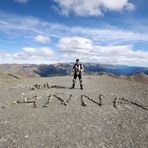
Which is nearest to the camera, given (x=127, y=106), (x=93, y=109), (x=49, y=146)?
(x=49, y=146)

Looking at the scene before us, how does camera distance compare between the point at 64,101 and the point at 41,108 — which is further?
the point at 64,101

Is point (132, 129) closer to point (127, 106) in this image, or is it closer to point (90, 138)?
point (90, 138)

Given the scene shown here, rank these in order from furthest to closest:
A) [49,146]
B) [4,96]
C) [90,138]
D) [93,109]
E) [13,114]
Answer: [4,96] < [93,109] < [13,114] < [90,138] < [49,146]

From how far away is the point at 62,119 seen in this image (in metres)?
19.6

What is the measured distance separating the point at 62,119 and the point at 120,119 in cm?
448

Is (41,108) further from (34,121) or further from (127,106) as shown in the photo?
(127,106)

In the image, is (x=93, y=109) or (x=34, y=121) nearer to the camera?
(x=34, y=121)

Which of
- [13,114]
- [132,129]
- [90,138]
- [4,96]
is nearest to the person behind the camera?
[90,138]

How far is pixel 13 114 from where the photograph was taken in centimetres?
2122

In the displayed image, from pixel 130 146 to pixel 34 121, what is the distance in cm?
747

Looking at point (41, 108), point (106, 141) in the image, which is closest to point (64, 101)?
point (41, 108)

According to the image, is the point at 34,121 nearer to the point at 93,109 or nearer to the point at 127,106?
the point at 93,109

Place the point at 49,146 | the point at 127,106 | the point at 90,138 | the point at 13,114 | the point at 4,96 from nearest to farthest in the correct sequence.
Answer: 1. the point at 49,146
2. the point at 90,138
3. the point at 13,114
4. the point at 127,106
5. the point at 4,96

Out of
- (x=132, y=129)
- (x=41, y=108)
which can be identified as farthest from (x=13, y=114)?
(x=132, y=129)
